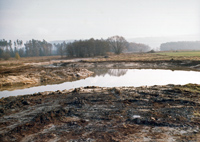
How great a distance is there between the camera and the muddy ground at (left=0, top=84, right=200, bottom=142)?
6.35 m

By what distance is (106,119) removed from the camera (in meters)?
7.78

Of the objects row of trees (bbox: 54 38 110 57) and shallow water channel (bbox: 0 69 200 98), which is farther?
row of trees (bbox: 54 38 110 57)

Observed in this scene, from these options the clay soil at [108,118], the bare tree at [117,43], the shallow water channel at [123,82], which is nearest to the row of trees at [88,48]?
the bare tree at [117,43]

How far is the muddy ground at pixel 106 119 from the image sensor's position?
635 centimetres

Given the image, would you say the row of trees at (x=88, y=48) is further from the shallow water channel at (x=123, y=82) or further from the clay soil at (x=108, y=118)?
the clay soil at (x=108, y=118)

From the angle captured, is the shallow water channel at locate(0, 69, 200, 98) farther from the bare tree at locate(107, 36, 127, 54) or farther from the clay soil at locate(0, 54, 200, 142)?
the bare tree at locate(107, 36, 127, 54)

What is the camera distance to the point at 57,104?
10.2 meters

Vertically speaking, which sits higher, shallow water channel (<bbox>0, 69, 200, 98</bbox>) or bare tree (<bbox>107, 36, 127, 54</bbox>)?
bare tree (<bbox>107, 36, 127, 54</bbox>)

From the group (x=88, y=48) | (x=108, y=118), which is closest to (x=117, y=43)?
(x=88, y=48)

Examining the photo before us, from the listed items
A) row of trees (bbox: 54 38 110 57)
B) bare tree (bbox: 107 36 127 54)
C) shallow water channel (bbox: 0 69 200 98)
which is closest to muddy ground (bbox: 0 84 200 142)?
shallow water channel (bbox: 0 69 200 98)

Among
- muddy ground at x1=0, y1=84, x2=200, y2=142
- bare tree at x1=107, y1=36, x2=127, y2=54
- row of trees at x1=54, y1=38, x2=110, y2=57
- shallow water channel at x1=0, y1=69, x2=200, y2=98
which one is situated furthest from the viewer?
bare tree at x1=107, y1=36, x2=127, y2=54

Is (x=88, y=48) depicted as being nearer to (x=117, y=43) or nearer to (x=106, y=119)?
(x=117, y=43)

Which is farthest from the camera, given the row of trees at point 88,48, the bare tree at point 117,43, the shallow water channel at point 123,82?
the bare tree at point 117,43

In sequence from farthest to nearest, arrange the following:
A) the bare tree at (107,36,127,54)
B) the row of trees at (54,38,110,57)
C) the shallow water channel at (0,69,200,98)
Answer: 1. the bare tree at (107,36,127,54)
2. the row of trees at (54,38,110,57)
3. the shallow water channel at (0,69,200,98)
